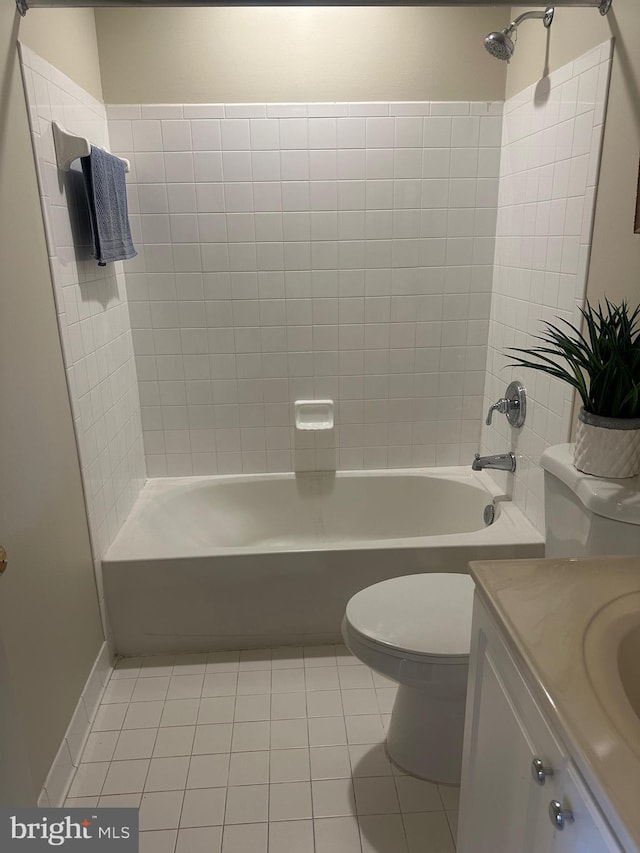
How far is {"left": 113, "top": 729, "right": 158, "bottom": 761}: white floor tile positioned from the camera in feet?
5.75

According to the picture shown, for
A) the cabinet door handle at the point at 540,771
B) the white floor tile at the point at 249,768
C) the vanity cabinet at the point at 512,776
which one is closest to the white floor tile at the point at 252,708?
the white floor tile at the point at 249,768

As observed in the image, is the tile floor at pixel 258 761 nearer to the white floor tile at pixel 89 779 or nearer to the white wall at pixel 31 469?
the white floor tile at pixel 89 779

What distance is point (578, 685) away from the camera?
2.47ft

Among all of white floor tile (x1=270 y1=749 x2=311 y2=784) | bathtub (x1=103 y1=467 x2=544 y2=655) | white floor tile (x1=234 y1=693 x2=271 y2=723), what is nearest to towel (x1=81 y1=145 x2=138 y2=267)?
bathtub (x1=103 y1=467 x2=544 y2=655)

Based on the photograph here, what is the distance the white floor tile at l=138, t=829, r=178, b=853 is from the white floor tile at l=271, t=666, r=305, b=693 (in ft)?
1.86

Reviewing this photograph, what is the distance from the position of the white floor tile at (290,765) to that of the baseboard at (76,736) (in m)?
0.57

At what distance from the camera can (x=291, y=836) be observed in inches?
58.7

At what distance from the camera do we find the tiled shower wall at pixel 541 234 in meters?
1.76

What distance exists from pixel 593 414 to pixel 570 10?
1.38m

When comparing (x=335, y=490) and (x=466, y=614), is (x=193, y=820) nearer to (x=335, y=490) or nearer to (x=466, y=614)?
(x=466, y=614)

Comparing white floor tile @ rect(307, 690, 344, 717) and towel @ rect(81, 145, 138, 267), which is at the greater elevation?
towel @ rect(81, 145, 138, 267)

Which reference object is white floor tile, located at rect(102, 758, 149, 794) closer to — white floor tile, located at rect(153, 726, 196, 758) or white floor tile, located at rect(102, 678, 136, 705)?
white floor tile, located at rect(153, 726, 196, 758)

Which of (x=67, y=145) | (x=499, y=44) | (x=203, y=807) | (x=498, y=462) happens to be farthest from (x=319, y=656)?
(x=499, y=44)

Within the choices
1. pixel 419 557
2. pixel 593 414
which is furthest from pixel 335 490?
pixel 593 414
